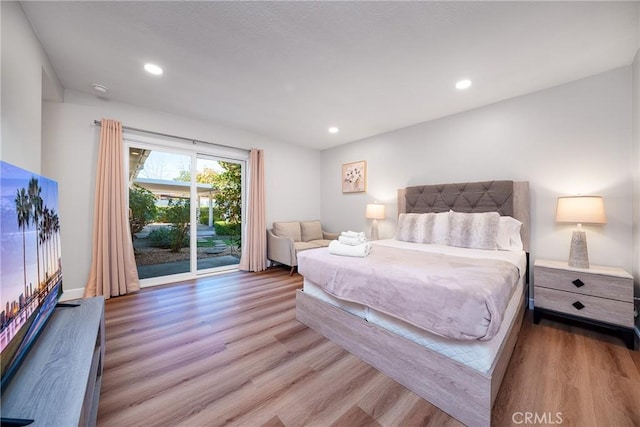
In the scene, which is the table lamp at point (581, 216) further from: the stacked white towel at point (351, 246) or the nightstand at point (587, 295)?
the stacked white towel at point (351, 246)

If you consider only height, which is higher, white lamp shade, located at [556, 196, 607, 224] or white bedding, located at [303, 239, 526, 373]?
white lamp shade, located at [556, 196, 607, 224]

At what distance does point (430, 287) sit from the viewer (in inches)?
56.1

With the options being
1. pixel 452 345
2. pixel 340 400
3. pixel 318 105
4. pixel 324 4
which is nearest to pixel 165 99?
pixel 318 105

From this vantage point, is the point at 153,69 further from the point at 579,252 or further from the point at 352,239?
the point at 579,252

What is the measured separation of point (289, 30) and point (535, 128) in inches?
116

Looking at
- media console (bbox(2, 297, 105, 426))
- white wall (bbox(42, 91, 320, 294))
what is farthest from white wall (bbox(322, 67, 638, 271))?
white wall (bbox(42, 91, 320, 294))

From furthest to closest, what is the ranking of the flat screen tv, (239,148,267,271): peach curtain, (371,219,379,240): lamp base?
1. (239,148,267,271): peach curtain
2. (371,219,379,240): lamp base
3. the flat screen tv

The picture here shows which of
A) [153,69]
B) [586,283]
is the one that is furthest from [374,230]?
[153,69]

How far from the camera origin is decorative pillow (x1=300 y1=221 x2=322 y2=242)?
16.0ft

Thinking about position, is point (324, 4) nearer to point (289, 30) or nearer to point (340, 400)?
point (289, 30)

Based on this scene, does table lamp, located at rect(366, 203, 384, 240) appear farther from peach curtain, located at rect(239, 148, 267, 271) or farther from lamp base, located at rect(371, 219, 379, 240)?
peach curtain, located at rect(239, 148, 267, 271)

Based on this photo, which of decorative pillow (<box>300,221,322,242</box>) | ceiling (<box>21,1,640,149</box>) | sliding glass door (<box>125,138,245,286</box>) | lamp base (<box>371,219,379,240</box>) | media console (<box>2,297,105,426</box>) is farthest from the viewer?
decorative pillow (<box>300,221,322,242</box>)

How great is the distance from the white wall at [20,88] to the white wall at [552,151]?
13.9 feet

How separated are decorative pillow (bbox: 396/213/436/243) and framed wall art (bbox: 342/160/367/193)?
1.48 m
